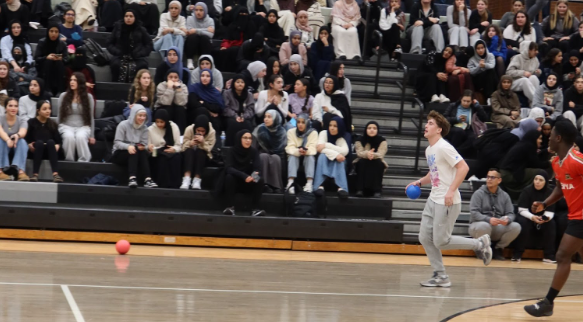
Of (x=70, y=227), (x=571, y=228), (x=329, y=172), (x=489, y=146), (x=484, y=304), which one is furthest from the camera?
(x=489, y=146)

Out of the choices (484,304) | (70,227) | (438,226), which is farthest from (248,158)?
(484,304)

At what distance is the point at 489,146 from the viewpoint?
542 inches

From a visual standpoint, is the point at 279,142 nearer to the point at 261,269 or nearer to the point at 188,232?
the point at 188,232

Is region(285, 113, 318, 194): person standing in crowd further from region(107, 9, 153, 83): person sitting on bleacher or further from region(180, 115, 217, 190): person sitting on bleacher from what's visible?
region(107, 9, 153, 83): person sitting on bleacher

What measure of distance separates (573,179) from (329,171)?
5133mm

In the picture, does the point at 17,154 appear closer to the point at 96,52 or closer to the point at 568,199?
the point at 96,52

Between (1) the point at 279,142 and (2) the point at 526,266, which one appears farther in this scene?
(1) the point at 279,142

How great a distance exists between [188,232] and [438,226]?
4325mm

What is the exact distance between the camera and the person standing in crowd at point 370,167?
12.9 meters

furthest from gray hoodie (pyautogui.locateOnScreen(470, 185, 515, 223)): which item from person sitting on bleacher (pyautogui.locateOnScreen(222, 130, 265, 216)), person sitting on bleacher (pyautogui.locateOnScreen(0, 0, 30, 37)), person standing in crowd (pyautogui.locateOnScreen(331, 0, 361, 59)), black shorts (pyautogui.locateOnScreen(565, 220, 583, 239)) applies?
person sitting on bleacher (pyautogui.locateOnScreen(0, 0, 30, 37))

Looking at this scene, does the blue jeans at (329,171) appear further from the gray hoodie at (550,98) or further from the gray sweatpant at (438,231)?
the gray hoodie at (550,98)

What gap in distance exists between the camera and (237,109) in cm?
1342

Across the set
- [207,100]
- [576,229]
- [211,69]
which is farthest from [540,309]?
[211,69]

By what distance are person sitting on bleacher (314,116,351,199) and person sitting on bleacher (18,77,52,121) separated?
435cm
